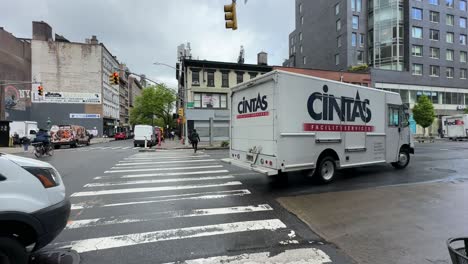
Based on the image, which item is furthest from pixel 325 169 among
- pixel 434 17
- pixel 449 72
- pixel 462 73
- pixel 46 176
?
pixel 462 73

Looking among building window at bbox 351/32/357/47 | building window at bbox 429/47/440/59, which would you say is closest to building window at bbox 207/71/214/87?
building window at bbox 351/32/357/47

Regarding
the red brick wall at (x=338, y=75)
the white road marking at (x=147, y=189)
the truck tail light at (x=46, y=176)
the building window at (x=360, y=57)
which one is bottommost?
the white road marking at (x=147, y=189)

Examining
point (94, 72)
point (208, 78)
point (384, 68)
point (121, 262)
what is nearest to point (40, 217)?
point (121, 262)

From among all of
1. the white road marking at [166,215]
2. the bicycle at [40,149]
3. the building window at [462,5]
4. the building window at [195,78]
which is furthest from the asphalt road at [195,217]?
the building window at [462,5]

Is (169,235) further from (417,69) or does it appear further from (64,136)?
(417,69)

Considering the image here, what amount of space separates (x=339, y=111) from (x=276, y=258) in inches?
242

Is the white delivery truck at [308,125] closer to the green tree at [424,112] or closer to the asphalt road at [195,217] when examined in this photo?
the asphalt road at [195,217]

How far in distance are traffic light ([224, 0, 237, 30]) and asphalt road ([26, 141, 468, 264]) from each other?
5.69m

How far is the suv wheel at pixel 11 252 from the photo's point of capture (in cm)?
300

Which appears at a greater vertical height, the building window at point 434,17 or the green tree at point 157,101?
the building window at point 434,17

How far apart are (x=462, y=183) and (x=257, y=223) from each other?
720 centimetres

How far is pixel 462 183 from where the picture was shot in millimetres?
8789

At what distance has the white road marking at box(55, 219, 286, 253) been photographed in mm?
4449

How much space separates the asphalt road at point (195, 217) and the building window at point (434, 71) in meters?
46.1
